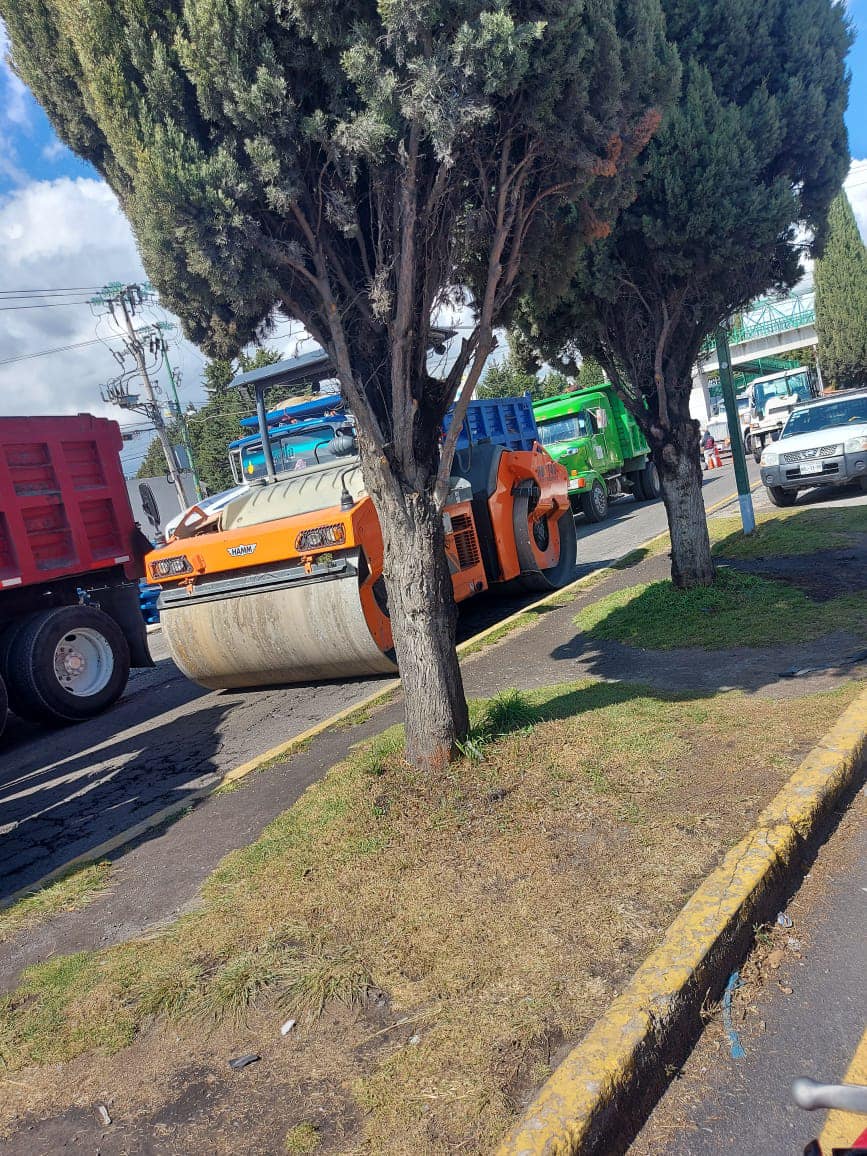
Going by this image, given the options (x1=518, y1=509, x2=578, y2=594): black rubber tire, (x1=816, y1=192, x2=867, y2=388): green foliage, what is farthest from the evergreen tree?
(x1=518, y1=509, x2=578, y2=594): black rubber tire

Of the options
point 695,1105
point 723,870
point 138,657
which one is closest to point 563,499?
point 138,657

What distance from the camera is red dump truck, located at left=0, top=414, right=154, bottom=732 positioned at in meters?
8.38

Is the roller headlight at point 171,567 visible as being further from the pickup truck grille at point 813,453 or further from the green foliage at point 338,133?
the pickup truck grille at point 813,453

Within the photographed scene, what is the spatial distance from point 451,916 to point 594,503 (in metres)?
14.6

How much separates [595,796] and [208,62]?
Answer: 354 cm

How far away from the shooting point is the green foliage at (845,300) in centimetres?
4262

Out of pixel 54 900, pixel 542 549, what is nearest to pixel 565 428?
pixel 542 549

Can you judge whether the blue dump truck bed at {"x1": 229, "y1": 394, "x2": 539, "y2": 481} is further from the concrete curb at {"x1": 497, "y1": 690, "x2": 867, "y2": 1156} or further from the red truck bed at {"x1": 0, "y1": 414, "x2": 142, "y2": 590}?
the concrete curb at {"x1": 497, "y1": 690, "x2": 867, "y2": 1156}

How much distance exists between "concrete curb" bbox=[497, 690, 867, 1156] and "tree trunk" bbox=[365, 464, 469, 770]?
5.22 feet

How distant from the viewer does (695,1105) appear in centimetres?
241

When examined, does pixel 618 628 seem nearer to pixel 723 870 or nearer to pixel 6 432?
pixel 723 870

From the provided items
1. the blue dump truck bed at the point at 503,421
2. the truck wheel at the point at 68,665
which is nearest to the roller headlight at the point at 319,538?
the truck wheel at the point at 68,665

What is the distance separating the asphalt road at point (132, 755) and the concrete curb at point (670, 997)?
11.2ft

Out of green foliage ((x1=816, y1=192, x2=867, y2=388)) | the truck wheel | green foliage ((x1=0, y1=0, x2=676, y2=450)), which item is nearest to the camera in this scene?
green foliage ((x1=0, y1=0, x2=676, y2=450))
